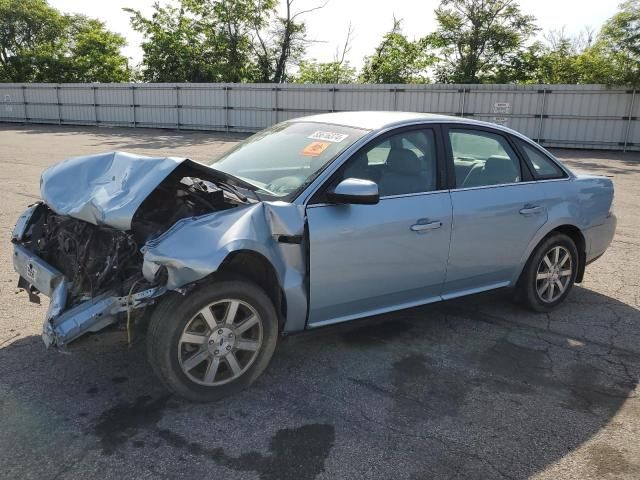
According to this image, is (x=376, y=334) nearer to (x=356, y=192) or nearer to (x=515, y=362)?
(x=515, y=362)

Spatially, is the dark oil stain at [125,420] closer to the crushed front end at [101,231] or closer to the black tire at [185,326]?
the black tire at [185,326]

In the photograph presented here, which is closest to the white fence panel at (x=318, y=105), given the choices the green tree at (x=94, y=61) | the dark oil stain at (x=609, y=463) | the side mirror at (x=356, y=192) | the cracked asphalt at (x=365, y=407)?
the green tree at (x=94, y=61)

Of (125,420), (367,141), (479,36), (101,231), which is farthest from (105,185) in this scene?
(479,36)

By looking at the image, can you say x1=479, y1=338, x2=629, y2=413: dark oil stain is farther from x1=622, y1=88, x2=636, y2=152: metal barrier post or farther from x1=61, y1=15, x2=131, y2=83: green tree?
x1=61, y1=15, x2=131, y2=83: green tree

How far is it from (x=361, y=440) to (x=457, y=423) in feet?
1.90

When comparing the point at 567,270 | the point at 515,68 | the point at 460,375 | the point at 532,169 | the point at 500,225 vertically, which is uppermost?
the point at 515,68

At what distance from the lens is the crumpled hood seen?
3.00 metres

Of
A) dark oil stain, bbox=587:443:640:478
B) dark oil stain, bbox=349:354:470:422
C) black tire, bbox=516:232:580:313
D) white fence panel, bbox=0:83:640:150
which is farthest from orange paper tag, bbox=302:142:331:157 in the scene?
white fence panel, bbox=0:83:640:150

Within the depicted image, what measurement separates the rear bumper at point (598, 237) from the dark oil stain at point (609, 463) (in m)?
2.33

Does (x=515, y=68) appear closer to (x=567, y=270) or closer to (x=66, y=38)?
(x=567, y=270)

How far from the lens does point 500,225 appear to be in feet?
13.4

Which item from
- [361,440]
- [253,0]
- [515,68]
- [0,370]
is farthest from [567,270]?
[253,0]

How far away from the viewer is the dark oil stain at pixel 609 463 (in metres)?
2.66

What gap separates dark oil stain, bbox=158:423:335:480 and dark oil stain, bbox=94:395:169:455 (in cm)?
15
